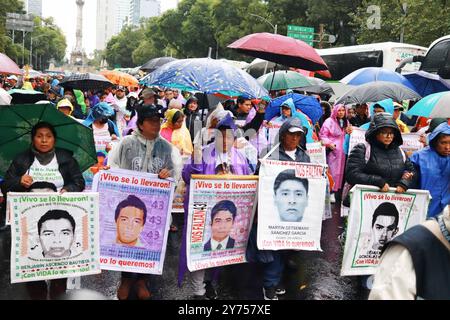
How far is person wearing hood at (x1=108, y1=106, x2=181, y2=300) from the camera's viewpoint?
4.74 meters

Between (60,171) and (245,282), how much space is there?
7.38ft

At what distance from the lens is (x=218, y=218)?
479 cm

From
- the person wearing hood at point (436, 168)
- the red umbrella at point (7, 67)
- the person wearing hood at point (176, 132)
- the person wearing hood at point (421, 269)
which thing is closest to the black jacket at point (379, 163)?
the person wearing hood at point (436, 168)

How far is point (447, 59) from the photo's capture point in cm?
1377

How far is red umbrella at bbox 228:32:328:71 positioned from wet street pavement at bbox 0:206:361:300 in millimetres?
2503

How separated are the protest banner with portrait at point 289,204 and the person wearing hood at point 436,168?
38.6 inches

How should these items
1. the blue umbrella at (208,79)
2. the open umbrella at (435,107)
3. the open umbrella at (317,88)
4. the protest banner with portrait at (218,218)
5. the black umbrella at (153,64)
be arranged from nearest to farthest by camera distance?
the protest banner with portrait at (218,218)
the blue umbrella at (208,79)
the open umbrella at (435,107)
the open umbrella at (317,88)
the black umbrella at (153,64)

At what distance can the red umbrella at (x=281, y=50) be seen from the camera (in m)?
6.77

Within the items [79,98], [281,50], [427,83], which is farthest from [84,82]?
[427,83]

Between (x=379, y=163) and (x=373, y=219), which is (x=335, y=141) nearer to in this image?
(x=379, y=163)

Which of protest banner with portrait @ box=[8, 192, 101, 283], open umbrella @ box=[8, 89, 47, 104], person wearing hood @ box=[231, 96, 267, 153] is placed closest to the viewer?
protest banner with portrait @ box=[8, 192, 101, 283]

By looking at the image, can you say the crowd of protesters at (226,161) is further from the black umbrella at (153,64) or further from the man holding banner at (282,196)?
the black umbrella at (153,64)

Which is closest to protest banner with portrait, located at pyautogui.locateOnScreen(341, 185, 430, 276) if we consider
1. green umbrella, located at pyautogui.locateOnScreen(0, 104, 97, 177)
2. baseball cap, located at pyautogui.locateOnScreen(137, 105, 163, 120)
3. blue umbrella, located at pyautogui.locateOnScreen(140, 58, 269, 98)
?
blue umbrella, located at pyautogui.locateOnScreen(140, 58, 269, 98)

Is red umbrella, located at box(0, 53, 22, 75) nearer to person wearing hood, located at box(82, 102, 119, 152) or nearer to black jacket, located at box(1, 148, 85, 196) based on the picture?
person wearing hood, located at box(82, 102, 119, 152)
